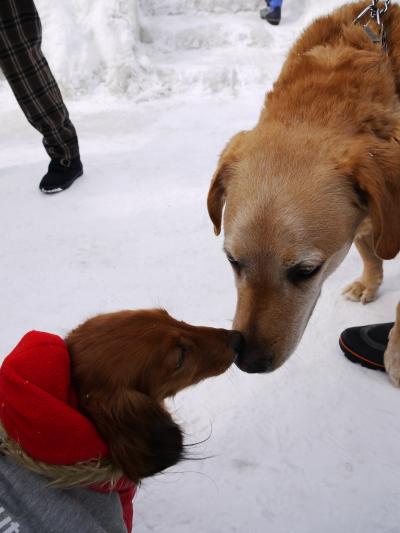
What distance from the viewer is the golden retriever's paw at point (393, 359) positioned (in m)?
1.86

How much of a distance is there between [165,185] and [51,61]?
2.59m

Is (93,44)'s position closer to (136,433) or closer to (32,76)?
(32,76)

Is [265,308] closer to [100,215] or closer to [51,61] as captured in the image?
[100,215]

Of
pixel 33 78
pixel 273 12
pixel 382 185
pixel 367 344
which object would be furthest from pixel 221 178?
pixel 273 12

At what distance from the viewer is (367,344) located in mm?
1964

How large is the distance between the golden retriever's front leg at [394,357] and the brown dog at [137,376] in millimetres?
791

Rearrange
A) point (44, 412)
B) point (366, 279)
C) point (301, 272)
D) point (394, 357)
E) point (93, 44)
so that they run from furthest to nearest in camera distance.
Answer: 1. point (93, 44)
2. point (366, 279)
3. point (394, 357)
4. point (301, 272)
5. point (44, 412)

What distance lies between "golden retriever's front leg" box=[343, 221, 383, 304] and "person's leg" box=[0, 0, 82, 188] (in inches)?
87.5

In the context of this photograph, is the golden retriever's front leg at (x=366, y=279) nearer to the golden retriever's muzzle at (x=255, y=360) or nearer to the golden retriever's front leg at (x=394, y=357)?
the golden retriever's front leg at (x=394, y=357)

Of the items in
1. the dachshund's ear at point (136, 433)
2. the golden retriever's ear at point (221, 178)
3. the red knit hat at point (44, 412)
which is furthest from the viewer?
the golden retriever's ear at point (221, 178)

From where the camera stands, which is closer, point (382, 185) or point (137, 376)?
point (137, 376)

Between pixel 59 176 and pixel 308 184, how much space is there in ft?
A: 7.76

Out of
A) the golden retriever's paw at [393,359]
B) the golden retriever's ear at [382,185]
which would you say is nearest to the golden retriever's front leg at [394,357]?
the golden retriever's paw at [393,359]

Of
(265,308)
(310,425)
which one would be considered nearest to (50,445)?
(265,308)
